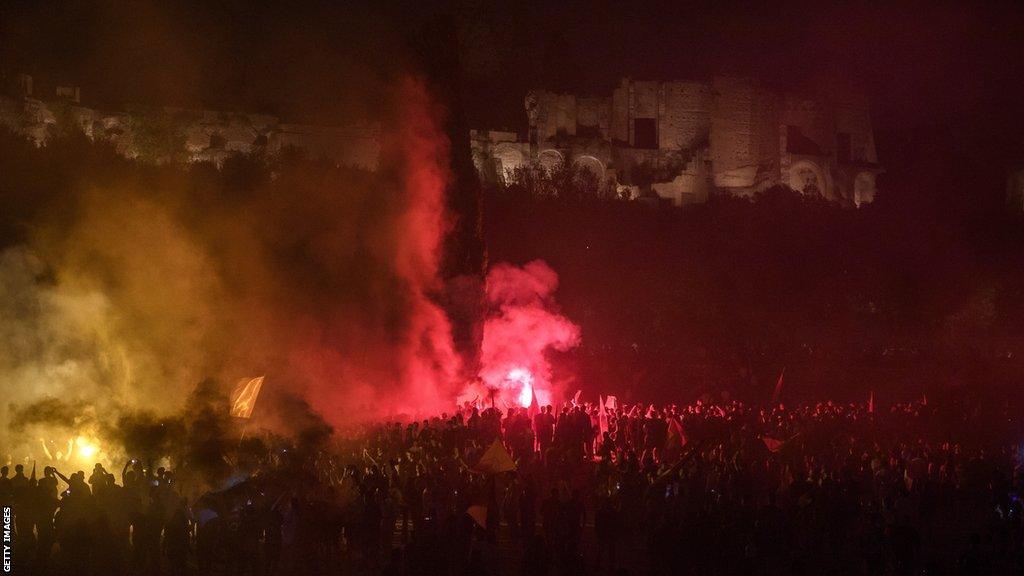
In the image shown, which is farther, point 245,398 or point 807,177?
point 807,177

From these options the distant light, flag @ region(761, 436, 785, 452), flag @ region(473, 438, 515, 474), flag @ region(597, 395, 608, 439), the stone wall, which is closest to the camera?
flag @ region(473, 438, 515, 474)

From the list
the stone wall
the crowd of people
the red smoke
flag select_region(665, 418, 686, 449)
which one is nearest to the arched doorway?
the stone wall

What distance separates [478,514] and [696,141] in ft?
201

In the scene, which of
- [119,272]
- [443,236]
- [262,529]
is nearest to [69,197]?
[119,272]

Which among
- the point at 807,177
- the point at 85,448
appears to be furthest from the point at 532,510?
the point at 807,177

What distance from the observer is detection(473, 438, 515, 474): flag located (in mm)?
15781

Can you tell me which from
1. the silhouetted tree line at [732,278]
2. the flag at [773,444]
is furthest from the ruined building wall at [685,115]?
the flag at [773,444]

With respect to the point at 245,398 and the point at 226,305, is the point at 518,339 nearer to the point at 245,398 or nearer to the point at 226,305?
the point at 226,305

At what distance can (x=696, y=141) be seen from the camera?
7150 cm

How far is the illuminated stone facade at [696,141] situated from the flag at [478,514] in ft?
185

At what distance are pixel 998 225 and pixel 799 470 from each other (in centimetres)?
4789

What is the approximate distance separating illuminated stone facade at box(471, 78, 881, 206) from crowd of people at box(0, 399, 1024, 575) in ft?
168

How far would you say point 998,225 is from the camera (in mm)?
58281

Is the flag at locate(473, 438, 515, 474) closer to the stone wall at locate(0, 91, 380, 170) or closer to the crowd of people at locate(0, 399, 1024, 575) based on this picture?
the crowd of people at locate(0, 399, 1024, 575)
